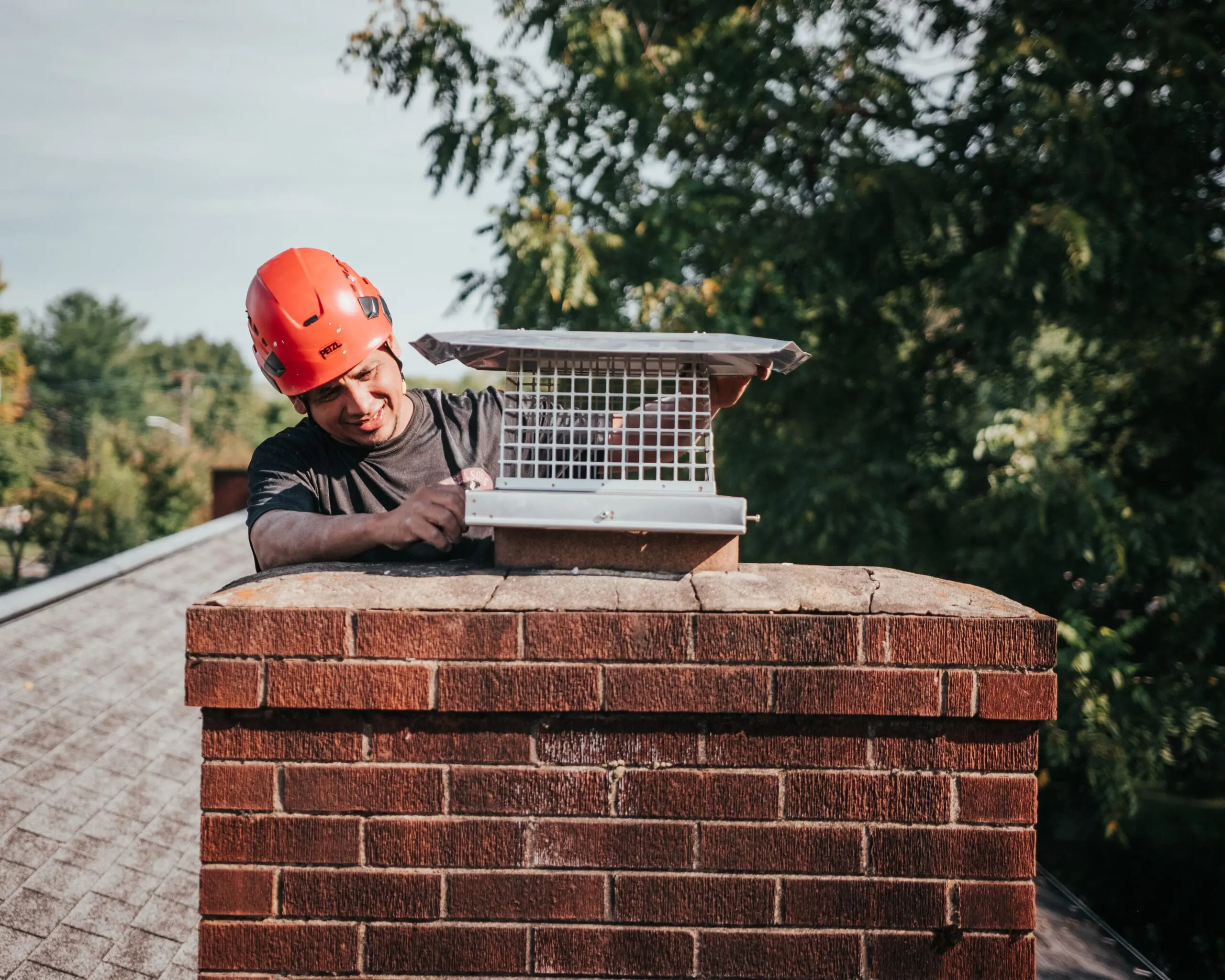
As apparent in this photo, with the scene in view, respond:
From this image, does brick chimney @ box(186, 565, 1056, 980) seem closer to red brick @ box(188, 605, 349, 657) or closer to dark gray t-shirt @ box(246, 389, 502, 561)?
red brick @ box(188, 605, 349, 657)

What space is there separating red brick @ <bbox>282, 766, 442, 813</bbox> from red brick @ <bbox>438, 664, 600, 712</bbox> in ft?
0.48

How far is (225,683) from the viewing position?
6.08ft

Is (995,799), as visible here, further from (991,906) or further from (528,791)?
(528,791)

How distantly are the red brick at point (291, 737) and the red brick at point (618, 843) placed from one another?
38cm

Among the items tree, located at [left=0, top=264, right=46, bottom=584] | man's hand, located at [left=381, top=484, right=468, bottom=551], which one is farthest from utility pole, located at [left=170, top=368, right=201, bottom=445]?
man's hand, located at [left=381, top=484, right=468, bottom=551]

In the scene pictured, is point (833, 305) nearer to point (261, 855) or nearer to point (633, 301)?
point (633, 301)

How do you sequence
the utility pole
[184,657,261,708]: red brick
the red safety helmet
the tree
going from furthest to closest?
the utility pole < the tree < the red safety helmet < [184,657,261,708]: red brick

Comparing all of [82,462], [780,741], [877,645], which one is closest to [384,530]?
[780,741]

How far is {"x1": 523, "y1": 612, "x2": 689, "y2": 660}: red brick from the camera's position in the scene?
6.09 ft

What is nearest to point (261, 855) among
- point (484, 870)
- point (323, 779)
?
point (323, 779)

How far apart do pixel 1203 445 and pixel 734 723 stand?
23.0ft

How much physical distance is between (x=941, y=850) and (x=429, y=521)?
1.23 meters

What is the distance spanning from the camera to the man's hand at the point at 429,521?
2.28m

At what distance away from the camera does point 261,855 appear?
6.16 ft
